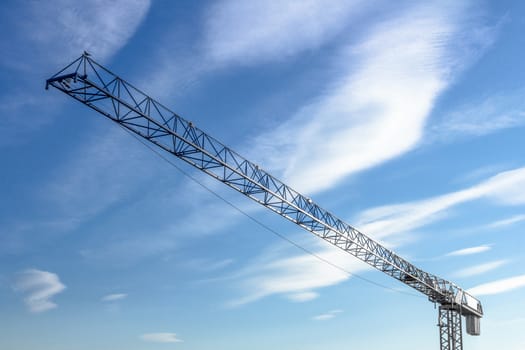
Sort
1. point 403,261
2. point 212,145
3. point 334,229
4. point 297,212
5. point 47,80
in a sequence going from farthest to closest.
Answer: point 403,261
point 334,229
point 297,212
point 212,145
point 47,80

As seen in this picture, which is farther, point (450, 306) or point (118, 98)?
point (450, 306)

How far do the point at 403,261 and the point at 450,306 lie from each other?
8.16 meters

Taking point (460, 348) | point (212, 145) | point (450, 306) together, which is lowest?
point (460, 348)

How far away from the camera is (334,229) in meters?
54.0

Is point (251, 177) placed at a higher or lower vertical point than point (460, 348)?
higher

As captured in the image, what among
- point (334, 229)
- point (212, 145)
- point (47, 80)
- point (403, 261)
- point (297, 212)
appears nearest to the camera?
point (47, 80)

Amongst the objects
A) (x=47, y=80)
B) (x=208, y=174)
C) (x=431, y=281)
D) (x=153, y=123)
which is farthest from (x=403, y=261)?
(x=47, y=80)

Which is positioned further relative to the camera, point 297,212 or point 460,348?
point 460,348

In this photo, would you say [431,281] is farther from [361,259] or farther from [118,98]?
[118,98]

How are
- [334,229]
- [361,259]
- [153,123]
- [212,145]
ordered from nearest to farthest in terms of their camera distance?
[153,123]
[212,145]
[334,229]
[361,259]

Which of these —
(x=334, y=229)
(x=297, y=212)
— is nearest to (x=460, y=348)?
(x=334, y=229)

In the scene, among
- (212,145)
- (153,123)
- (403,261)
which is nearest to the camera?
(153,123)

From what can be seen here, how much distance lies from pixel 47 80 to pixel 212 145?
1364 cm

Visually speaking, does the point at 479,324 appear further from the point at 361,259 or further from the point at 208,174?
the point at 208,174
